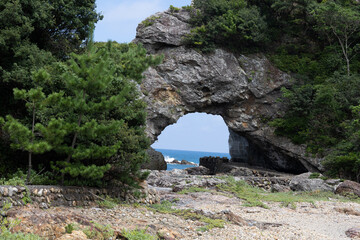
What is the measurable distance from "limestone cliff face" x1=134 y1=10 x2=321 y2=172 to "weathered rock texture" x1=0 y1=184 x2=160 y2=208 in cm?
1574

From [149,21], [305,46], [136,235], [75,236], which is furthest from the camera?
[305,46]

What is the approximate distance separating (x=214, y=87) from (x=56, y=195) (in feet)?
66.8

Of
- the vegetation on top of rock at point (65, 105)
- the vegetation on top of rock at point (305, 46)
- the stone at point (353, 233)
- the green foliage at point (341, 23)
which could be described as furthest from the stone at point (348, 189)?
the green foliage at point (341, 23)

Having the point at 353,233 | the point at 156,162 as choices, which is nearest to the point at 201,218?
the point at 353,233

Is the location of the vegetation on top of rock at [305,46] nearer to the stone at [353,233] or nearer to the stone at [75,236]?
the stone at [353,233]

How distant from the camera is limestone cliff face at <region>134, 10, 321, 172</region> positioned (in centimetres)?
2577

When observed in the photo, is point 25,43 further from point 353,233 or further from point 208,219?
point 353,233

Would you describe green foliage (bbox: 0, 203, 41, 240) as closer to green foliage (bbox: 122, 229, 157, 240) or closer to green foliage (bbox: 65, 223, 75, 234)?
green foliage (bbox: 65, 223, 75, 234)

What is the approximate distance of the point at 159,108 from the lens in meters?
25.3

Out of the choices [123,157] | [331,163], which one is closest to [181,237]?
[123,157]

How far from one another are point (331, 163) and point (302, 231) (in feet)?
47.3

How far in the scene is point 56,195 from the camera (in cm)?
784

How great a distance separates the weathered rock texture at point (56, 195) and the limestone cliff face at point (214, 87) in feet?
51.6

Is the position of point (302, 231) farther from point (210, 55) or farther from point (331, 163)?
point (210, 55)
